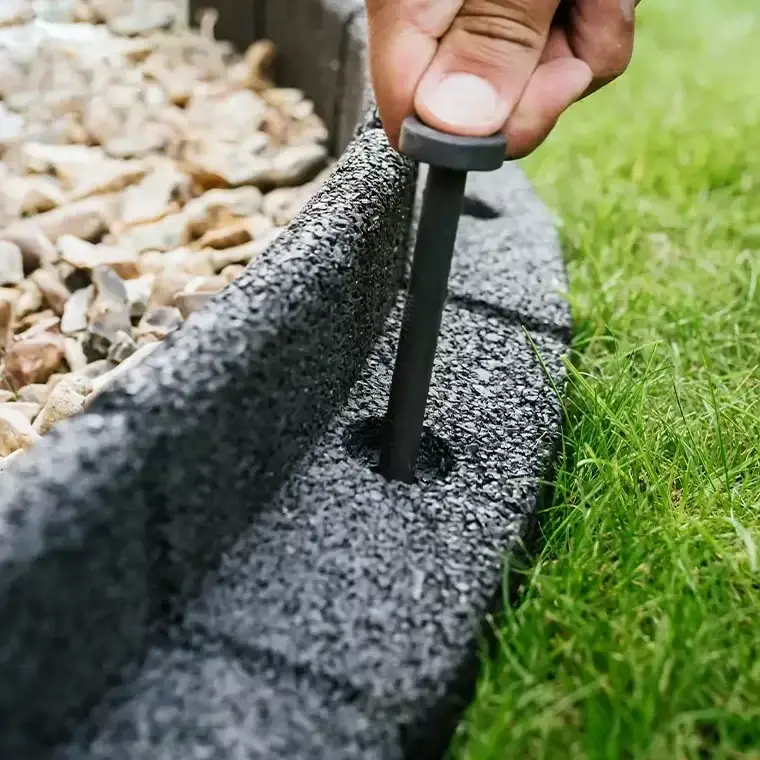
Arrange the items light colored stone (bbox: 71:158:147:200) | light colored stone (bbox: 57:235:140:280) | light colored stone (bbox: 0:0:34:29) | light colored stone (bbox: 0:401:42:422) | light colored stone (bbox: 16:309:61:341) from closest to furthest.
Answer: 1. light colored stone (bbox: 0:401:42:422)
2. light colored stone (bbox: 16:309:61:341)
3. light colored stone (bbox: 57:235:140:280)
4. light colored stone (bbox: 71:158:147:200)
5. light colored stone (bbox: 0:0:34:29)

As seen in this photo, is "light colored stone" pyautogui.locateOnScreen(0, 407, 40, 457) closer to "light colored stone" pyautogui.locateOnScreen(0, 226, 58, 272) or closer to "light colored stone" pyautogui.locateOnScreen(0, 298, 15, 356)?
"light colored stone" pyautogui.locateOnScreen(0, 298, 15, 356)

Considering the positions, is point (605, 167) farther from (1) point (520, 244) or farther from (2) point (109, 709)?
(2) point (109, 709)

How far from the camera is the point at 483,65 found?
37.5 inches

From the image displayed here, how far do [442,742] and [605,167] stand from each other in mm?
1784

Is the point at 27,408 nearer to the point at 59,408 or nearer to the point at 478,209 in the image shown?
the point at 59,408

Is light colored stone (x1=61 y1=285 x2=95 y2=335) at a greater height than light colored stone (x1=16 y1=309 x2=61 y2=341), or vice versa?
light colored stone (x1=61 y1=285 x2=95 y2=335)

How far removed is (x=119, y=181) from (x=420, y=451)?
48.7 inches

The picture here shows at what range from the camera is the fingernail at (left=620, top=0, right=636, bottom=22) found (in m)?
1.19

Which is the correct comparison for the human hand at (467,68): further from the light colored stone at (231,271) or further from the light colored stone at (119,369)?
the light colored stone at (231,271)

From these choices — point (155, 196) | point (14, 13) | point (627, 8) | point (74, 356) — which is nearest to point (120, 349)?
point (74, 356)

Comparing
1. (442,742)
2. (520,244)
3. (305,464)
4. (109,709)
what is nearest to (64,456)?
(109,709)

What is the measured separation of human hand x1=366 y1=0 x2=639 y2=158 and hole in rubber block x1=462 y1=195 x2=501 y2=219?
78 centimetres

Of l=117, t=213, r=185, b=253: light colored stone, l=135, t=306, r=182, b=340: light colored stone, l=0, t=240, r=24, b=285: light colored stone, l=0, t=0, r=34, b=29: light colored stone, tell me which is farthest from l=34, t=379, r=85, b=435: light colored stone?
l=0, t=0, r=34, b=29: light colored stone

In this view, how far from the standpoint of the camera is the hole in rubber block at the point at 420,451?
3.63 feet
